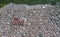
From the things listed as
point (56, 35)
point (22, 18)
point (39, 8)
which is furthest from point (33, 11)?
point (56, 35)

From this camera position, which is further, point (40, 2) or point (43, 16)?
point (40, 2)

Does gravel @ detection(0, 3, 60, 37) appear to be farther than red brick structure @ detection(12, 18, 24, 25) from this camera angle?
No

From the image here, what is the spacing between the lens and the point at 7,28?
9422mm

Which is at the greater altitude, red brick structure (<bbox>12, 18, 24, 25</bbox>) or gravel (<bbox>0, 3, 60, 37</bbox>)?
red brick structure (<bbox>12, 18, 24, 25</bbox>)

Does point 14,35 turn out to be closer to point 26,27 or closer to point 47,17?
point 26,27

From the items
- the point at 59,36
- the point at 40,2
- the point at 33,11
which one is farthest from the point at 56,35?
the point at 40,2

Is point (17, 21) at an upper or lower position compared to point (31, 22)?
upper

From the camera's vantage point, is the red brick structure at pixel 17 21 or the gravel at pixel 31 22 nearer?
the gravel at pixel 31 22

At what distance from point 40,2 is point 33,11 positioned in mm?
3002

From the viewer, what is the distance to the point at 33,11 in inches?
449

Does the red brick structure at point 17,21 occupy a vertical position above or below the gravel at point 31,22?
above

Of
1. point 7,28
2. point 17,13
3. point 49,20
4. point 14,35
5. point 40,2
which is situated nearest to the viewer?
point 14,35

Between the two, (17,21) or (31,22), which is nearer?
(17,21)

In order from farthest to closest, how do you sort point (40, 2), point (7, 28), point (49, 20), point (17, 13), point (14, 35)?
1. point (40, 2)
2. point (17, 13)
3. point (49, 20)
4. point (7, 28)
5. point (14, 35)
